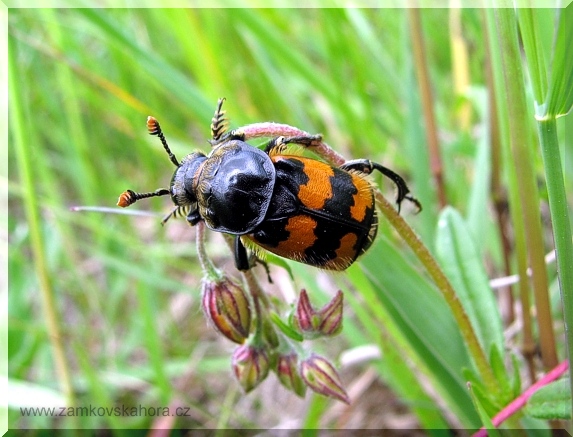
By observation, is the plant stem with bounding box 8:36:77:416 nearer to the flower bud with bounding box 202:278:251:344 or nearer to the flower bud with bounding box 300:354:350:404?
the flower bud with bounding box 202:278:251:344

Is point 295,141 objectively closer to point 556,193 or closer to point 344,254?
point 344,254

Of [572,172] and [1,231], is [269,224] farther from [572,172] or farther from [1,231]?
[1,231]

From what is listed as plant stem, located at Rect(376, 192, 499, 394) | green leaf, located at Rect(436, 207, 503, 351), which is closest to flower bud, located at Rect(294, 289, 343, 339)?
plant stem, located at Rect(376, 192, 499, 394)

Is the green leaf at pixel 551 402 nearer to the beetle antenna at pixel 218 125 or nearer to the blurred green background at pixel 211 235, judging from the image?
the blurred green background at pixel 211 235

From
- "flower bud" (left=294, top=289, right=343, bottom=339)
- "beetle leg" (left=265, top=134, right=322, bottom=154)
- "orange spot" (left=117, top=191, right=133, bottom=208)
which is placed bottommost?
"flower bud" (left=294, top=289, right=343, bottom=339)

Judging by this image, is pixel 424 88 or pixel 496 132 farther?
pixel 424 88

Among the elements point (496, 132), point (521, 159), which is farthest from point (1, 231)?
point (521, 159)
